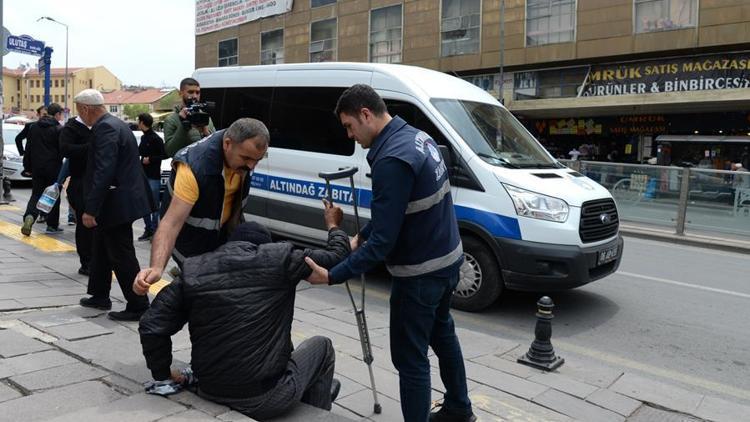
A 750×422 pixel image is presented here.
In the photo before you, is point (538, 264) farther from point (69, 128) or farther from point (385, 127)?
point (69, 128)

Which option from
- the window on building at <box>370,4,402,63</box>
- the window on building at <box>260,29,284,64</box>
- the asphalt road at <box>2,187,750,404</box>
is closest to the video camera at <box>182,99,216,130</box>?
the asphalt road at <box>2,187,750,404</box>

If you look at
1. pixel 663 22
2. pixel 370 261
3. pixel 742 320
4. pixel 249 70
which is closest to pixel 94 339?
pixel 370 261

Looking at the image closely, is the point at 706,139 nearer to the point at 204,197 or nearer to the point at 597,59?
the point at 597,59

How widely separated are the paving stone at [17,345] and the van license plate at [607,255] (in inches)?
176

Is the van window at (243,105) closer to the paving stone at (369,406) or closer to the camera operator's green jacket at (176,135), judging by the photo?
the camera operator's green jacket at (176,135)

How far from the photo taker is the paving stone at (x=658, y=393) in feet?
12.9

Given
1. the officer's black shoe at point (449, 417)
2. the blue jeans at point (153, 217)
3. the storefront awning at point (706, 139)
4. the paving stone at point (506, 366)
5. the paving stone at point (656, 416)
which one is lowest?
the paving stone at point (656, 416)

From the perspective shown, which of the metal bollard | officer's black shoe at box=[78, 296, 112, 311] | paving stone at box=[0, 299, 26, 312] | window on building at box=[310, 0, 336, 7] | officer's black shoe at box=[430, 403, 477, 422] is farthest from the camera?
window on building at box=[310, 0, 336, 7]

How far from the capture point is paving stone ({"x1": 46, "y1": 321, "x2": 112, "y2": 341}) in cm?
417

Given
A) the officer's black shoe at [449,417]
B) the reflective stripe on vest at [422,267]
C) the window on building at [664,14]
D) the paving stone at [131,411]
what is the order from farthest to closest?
the window on building at [664,14] → the officer's black shoe at [449,417] → the reflective stripe on vest at [422,267] → the paving stone at [131,411]

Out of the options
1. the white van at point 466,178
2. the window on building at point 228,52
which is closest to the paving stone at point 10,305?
the white van at point 466,178

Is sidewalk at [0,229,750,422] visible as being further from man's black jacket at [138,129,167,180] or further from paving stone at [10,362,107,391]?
man's black jacket at [138,129,167,180]

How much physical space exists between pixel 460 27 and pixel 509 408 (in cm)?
2509

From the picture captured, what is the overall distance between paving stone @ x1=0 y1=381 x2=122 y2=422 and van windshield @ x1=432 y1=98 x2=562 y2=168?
3832mm
